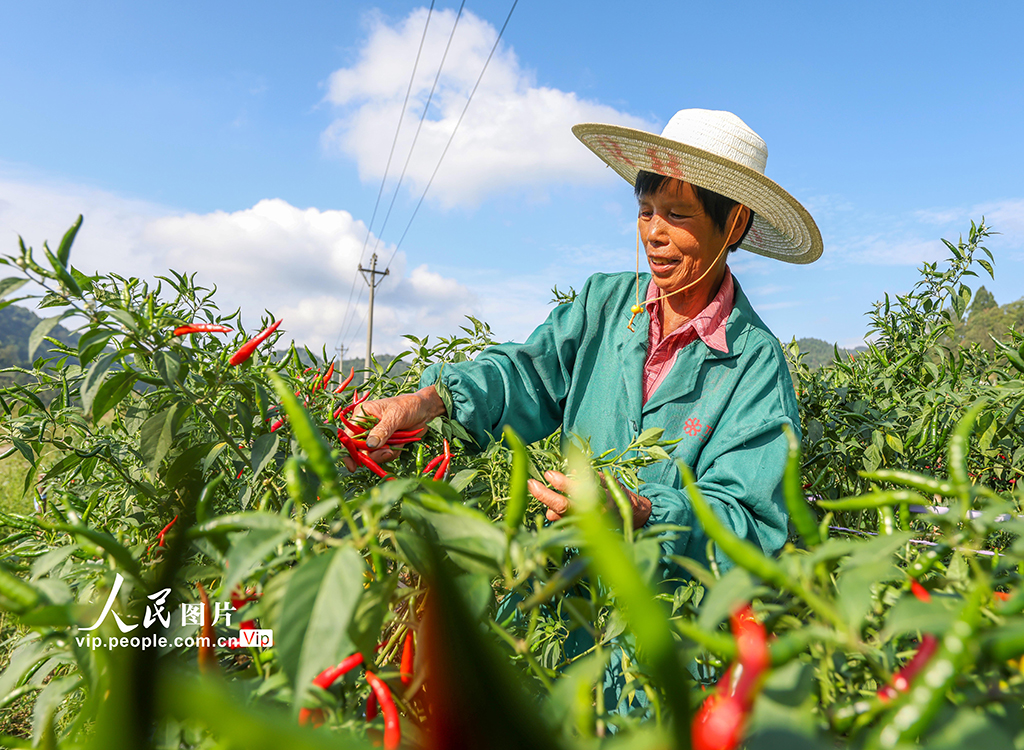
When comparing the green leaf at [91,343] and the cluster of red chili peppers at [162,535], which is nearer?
the green leaf at [91,343]

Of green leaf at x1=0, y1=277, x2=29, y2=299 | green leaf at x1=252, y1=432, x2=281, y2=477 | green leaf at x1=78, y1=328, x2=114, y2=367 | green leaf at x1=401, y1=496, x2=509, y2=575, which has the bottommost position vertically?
green leaf at x1=401, y1=496, x2=509, y2=575

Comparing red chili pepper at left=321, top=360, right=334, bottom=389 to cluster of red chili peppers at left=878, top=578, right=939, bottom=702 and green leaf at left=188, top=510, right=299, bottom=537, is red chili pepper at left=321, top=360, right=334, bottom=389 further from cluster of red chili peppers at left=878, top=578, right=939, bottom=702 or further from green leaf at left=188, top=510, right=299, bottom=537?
cluster of red chili peppers at left=878, top=578, right=939, bottom=702

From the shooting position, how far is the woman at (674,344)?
53.0 inches

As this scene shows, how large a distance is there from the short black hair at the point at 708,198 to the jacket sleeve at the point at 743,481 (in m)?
0.48

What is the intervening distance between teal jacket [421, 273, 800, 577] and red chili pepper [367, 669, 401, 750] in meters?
0.68

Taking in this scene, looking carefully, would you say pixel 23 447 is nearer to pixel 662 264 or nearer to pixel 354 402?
pixel 354 402

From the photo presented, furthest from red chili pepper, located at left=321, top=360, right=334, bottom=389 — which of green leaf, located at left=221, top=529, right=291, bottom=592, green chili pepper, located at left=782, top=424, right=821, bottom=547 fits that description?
green chili pepper, located at left=782, top=424, right=821, bottom=547

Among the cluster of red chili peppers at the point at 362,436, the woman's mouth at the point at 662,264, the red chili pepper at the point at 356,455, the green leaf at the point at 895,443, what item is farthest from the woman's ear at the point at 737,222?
the red chili pepper at the point at 356,455

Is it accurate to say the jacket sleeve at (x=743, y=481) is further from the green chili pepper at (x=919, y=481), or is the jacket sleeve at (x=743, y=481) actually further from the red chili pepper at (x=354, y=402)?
the green chili pepper at (x=919, y=481)

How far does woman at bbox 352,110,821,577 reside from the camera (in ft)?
4.42

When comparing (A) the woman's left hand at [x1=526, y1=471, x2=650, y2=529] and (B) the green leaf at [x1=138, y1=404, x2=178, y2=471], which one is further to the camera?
(A) the woman's left hand at [x1=526, y1=471, x2=650, y2=529]

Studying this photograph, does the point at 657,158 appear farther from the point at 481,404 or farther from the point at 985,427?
the point at 985,427

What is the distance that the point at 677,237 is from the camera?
157 centimetres

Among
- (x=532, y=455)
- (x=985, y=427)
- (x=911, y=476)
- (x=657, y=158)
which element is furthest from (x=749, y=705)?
(x=657, y=158)
